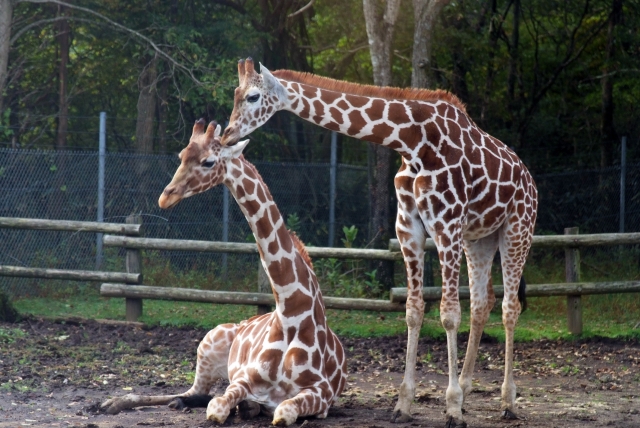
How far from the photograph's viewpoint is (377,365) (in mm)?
7523

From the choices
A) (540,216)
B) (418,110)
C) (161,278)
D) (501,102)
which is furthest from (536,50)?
(418,110)

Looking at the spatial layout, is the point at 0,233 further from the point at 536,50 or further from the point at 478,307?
the point at 536,50

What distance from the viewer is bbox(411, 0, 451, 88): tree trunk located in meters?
10.2

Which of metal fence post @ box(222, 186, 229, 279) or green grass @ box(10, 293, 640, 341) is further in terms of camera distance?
metal fence post @ box(222, 186, 229, 279)

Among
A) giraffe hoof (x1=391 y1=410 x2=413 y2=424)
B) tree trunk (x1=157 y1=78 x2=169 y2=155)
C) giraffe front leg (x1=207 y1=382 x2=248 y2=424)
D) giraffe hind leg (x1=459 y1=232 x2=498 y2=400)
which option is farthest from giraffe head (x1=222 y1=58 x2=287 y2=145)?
tree trunk (x1=157 y1=78 x2=169 y2=155)

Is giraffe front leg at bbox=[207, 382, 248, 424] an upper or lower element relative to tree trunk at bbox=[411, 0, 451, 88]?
lower

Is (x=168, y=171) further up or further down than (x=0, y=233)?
further up

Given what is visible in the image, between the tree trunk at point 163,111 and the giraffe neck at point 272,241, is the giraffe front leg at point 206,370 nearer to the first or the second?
the giraffe neck at point 272,241

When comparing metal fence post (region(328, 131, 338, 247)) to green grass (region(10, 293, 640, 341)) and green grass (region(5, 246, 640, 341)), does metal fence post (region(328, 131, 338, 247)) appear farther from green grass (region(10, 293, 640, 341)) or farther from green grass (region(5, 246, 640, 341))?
green grass (region(10, 293, 640, 341))

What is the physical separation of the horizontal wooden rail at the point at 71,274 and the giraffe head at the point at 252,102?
15.2ft

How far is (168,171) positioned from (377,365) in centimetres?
477

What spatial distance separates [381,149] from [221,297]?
301cm

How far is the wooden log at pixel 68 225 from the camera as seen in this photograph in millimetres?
9484

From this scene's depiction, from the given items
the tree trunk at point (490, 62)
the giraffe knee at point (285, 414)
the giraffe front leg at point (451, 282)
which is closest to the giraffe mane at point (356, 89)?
the giraffe front leg at point (451, 282)
